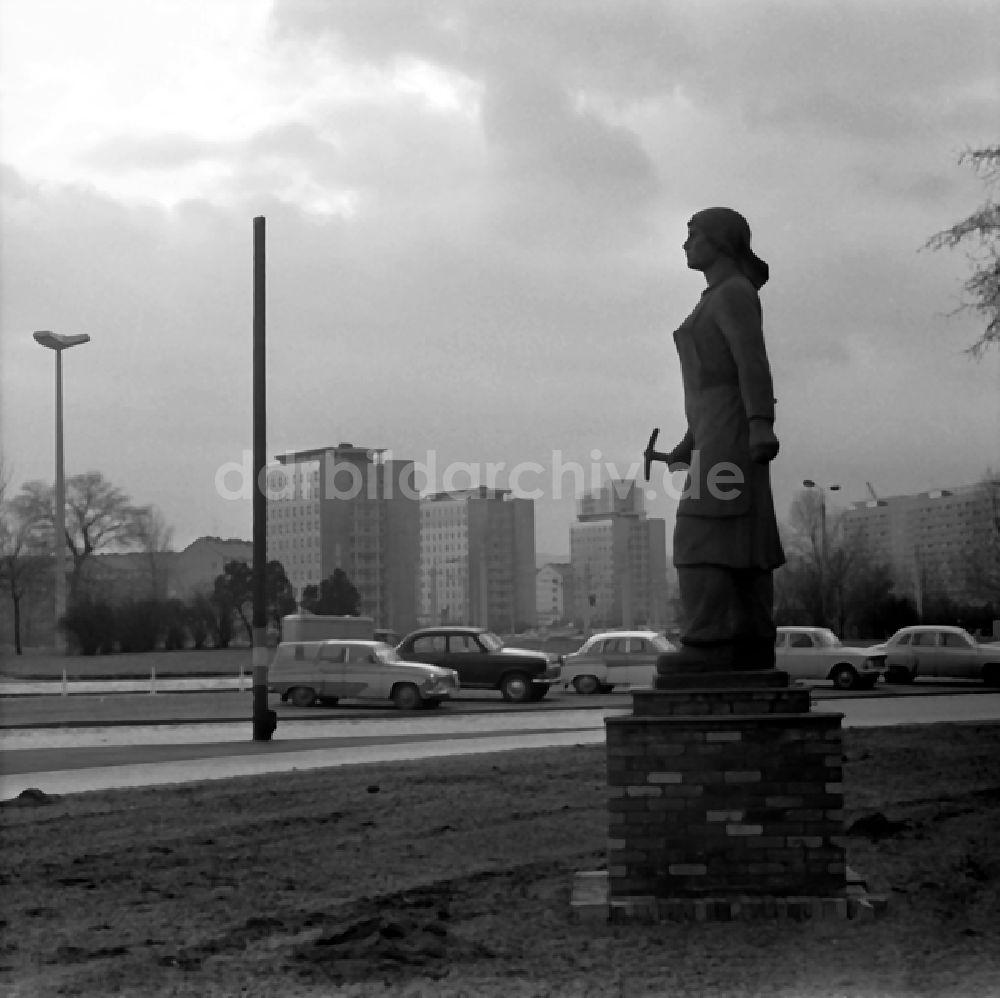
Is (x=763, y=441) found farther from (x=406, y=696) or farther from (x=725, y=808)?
(x=406, y=696)

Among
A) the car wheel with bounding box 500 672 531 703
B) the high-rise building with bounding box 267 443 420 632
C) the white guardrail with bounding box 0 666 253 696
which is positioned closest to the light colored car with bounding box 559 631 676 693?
the car wheel with bounding box 500 672 531 703

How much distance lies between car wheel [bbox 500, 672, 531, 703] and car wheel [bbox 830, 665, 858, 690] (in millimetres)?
7530

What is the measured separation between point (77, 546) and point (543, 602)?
91789 mm

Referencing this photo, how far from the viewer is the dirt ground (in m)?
5.86

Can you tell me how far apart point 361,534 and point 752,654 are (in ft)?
392

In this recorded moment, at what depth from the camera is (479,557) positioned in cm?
13362

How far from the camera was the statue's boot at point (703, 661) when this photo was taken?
24.3 ft

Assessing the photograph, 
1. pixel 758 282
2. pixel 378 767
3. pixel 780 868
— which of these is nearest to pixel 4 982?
pixel 780 868

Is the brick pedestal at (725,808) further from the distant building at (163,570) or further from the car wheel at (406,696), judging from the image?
the distant building at (163,570)

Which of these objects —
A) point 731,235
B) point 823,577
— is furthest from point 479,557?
point 731,235

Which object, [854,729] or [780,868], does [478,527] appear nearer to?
[854,729]

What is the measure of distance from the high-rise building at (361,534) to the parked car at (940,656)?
89832 mm

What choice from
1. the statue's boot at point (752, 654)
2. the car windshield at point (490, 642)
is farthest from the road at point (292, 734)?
the statue's boot at point (752, 654)

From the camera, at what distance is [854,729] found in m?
18.0
